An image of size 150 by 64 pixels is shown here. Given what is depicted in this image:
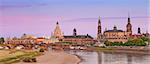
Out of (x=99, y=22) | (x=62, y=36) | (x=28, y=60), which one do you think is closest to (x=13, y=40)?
(x=62, y=36)

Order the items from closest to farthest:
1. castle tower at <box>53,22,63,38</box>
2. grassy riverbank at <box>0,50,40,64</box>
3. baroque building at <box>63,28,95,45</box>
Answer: grassy riverbank at <box>0,50,40,64</box>
baroque building at <box>63,28,95,45</box>
castle tower at <box>53,22,63,38</box>

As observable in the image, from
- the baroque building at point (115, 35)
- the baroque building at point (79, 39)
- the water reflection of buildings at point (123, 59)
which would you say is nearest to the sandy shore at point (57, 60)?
the water reflection of buildings at point (123, 59)

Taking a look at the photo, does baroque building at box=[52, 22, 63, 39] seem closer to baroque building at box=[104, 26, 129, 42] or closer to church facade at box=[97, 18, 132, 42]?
baroque building at box=[104, 26, 129, 42]

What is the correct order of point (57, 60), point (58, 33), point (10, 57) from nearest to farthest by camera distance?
point (10, 57) < point (57, 60) < point (58, 33)

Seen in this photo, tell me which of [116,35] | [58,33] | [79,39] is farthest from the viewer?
[58,33]

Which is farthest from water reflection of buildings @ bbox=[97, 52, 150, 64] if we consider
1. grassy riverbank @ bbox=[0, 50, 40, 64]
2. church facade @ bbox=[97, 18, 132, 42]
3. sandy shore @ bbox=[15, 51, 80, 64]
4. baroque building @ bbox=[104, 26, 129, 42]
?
baroque building @ bbox=[104, 26, 129, 42]

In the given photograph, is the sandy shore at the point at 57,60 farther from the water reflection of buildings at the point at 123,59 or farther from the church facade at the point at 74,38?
the church facade at the point at 74,38

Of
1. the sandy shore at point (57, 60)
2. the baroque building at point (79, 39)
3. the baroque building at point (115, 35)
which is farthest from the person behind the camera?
the baroque building at point (79, 39)

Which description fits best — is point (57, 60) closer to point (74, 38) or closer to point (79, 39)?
point (79, 39)

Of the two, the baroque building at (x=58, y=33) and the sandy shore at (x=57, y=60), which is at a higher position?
the baroque building at (x=58, y=33)

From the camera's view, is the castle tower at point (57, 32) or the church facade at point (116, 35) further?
the castle tower at point (57, 32)

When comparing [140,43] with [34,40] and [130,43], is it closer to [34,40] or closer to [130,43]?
[130,43]

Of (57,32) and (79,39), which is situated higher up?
(57,32)

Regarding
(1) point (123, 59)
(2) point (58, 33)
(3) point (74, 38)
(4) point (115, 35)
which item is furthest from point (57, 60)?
(2) point (58, 33)
